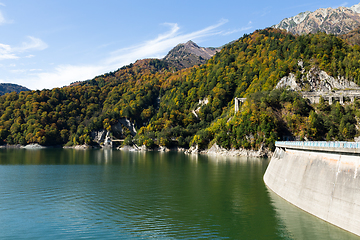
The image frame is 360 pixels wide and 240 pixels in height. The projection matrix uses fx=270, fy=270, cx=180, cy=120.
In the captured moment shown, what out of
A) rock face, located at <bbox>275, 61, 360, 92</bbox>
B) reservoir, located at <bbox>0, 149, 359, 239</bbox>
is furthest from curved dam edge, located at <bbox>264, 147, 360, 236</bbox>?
rock face, located at <bbox>275, 61, 360, 92</bbox>

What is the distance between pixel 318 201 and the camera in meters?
28.9

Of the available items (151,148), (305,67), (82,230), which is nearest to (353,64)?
(305,67)

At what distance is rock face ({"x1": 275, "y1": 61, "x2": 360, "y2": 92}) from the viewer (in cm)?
12444

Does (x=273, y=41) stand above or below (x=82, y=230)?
above

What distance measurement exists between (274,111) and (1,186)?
103m

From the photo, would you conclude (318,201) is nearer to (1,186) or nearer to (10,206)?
(10,206)

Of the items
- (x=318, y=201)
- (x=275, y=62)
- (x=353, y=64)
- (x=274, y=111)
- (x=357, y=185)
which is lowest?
(x=318, y=201)

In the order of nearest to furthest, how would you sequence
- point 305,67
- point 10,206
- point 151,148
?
point 10,206, point 305,67, point 151,148

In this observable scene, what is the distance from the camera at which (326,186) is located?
1100 inches

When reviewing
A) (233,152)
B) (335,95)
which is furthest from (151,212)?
(335,95)

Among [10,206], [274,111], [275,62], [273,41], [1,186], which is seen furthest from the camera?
[273,41]

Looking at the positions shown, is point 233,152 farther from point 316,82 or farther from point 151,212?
point 151,212

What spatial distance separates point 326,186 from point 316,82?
116 meters

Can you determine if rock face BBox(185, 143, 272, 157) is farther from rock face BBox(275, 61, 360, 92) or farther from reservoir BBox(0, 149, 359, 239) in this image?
reservoir BBox(0, 149, 359, 239)
